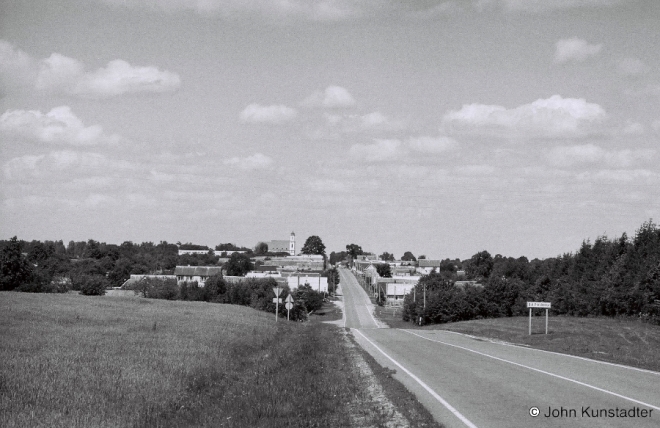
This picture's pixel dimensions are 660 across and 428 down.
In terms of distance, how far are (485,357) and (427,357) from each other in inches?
84.6

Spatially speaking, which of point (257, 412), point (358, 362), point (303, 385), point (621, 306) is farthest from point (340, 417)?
point (621, 306)

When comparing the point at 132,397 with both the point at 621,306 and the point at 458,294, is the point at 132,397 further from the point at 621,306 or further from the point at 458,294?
the point at 458,294

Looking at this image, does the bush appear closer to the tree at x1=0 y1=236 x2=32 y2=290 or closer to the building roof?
the tree at x1=0 y1=236 x2=32 y2=290

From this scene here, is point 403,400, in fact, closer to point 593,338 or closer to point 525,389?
point 525,389

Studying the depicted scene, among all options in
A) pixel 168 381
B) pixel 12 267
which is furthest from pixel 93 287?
pixel 168 381

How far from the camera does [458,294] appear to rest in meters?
80.9

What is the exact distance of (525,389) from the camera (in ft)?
51.4

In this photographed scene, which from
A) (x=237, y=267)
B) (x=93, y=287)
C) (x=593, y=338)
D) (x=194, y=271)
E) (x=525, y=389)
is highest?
(x=237, y=267)

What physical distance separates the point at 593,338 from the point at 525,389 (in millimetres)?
22494

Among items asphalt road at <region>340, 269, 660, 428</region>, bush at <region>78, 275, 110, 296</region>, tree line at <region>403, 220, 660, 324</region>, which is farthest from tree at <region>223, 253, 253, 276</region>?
asphalt road at <region>340, 269, 660, 428</region>

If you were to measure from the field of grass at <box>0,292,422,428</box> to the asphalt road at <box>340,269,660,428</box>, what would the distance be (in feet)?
5.69

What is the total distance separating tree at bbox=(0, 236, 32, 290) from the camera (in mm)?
93250

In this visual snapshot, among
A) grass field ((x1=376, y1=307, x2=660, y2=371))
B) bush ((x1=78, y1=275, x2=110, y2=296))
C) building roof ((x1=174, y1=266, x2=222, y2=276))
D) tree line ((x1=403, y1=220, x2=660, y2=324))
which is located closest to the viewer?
grass field ((x1=376, y1=307, x2=660, y2=371))

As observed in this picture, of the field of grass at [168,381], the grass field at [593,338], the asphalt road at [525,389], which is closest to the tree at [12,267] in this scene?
the field of grass at [168,381]
